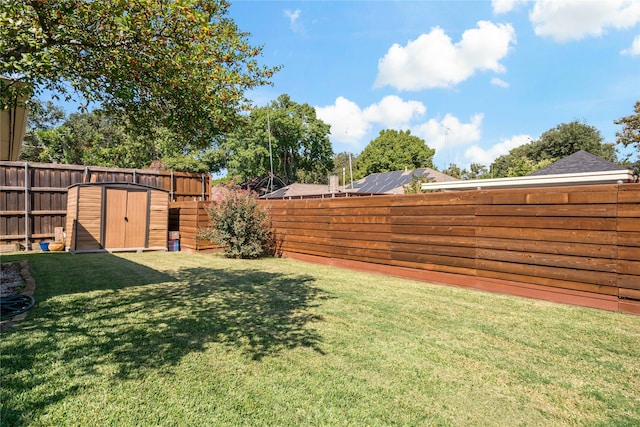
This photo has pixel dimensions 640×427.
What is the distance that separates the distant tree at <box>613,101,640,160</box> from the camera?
23672mm

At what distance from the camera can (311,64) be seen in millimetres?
13484

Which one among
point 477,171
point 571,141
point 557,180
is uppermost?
point 571,141

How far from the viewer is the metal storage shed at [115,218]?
32.9ft

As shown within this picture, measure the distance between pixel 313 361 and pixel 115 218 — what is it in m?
10.2

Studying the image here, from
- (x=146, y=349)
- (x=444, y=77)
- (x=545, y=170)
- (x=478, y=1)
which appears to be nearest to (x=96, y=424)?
(x=146, y=349)

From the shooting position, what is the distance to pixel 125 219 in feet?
35.1

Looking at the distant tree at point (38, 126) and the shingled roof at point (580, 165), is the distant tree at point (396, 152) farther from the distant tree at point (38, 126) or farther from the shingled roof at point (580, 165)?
the distant tree at point (38, 126)

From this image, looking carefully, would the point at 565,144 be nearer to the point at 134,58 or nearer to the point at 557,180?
the point at 557,180

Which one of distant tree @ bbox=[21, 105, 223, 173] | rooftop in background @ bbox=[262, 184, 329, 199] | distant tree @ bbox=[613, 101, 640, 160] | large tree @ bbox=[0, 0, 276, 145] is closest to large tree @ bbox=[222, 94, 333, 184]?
distant tree @ bbox=[21, 105, 223, 173]

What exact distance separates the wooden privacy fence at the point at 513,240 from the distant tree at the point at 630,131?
27170 millimetres

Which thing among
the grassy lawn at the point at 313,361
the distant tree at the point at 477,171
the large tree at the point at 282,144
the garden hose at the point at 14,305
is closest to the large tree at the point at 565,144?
the distant tree at the point at 477,171

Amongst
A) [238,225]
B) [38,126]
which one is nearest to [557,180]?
[238,225]

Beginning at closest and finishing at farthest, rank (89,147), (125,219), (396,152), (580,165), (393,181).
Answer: (125,219)
(580,165)
(89,147)
(393,181)
(396,152)

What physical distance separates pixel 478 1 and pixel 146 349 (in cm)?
924
